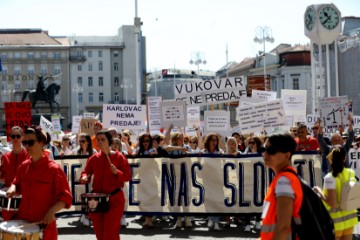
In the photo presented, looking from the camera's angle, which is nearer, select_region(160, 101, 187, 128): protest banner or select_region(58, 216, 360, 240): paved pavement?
select_region(58, 216, 360, 240): paved pavement

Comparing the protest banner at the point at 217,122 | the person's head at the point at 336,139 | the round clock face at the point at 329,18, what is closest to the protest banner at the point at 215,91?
the protest banner at the point at 217,122

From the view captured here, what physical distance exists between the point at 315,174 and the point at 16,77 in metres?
99.2

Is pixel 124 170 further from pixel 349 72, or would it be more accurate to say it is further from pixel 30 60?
pixel 30 60

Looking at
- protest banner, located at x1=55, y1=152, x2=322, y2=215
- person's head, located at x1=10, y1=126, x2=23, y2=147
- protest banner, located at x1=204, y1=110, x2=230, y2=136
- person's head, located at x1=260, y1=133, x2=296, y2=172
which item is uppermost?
protest banner, located at x1=204, y1=110, x2=230, y2=136

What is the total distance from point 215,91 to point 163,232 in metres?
5.00

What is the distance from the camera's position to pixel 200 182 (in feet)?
37.4

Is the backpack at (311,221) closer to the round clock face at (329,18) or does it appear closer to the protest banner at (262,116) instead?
the protest banner at (262,116)

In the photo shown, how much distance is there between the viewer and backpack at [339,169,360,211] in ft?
20.9

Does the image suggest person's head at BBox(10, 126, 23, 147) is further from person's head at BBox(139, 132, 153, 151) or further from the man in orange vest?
person's head at BBox(139, 132, 153, 151)

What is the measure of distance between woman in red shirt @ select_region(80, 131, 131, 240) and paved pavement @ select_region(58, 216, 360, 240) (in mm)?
2927

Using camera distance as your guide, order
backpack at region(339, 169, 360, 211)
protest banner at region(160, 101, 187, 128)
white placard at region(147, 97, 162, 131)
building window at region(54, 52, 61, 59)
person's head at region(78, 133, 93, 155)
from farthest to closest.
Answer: building window at region(54, 52, 61, 59) < white placard at region(147, 97, 162, 131) < protest banner at region(160, 101, 187, 128) < person's head at region(78, 133, 93, 155) < backpack at region(339, 169, 360, 211)

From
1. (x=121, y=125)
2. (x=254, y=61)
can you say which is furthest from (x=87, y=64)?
(x=121, y=125)

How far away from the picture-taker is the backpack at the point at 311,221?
4090 mm

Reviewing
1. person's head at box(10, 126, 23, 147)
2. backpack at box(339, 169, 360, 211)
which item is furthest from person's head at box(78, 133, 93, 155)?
backpack at box(339, 169, 360, 211)
